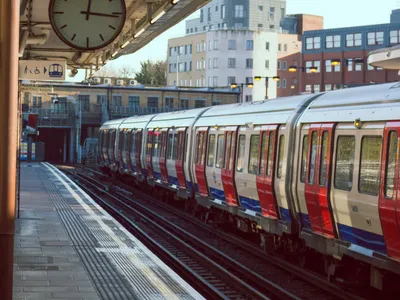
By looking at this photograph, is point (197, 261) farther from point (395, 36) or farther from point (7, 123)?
point (395, 36)

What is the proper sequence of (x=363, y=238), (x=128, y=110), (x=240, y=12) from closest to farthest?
(x=363, y=238), (x=128, y=110), (x=240, y=12)

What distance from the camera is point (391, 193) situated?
11.6 metres

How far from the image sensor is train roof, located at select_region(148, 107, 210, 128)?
27469mm

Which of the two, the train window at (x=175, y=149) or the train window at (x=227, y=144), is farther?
the train window at (x=175, y=149)

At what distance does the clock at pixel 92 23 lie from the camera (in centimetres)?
1012

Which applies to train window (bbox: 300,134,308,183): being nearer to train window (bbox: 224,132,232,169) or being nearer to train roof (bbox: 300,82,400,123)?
train roof (bbox: 300,82,400,123)

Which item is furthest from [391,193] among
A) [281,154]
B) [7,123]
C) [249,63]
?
[249,63]

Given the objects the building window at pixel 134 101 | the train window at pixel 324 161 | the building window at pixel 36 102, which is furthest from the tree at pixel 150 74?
the train window at pixel 324 161

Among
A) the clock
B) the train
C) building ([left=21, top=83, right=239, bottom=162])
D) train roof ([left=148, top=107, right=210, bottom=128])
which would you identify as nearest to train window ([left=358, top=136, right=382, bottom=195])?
the train

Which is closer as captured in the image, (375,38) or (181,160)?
(181,160)

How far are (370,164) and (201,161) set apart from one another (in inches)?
501

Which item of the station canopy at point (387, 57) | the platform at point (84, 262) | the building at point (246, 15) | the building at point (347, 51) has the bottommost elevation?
the platform at point (84, 262)

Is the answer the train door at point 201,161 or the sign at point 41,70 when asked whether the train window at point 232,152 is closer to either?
the train door at point 201,161

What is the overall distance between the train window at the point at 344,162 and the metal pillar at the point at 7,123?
7.30 m
